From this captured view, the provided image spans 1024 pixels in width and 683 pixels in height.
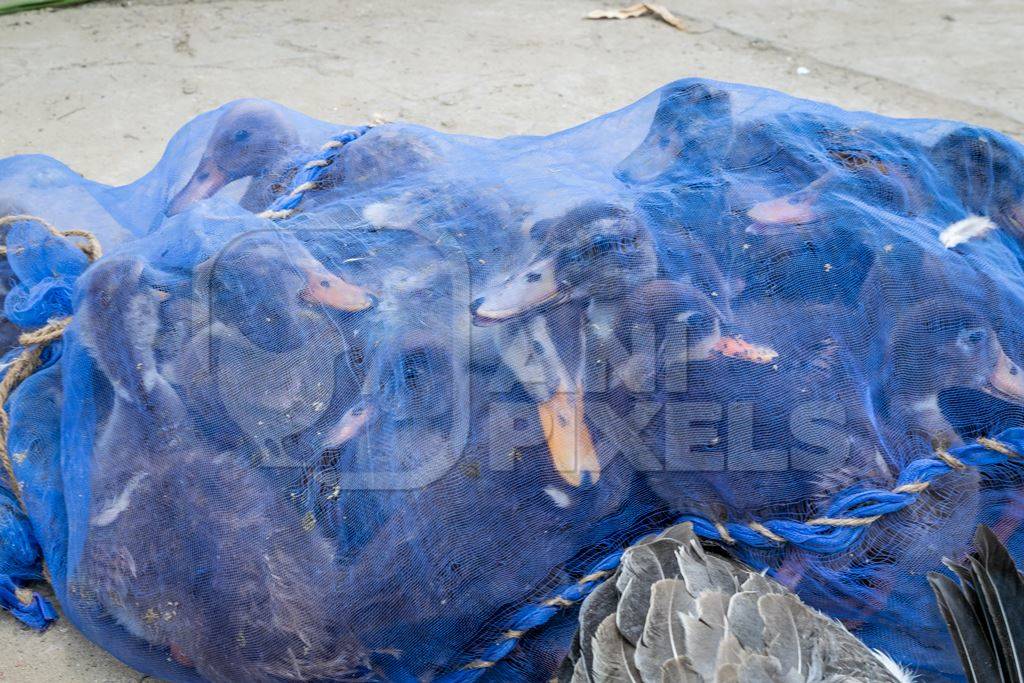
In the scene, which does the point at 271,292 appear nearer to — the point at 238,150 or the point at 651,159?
the point at 238,150

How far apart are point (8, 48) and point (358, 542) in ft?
13.2

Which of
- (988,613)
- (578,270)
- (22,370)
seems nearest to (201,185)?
(22,370)

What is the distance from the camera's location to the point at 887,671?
5.82 feet

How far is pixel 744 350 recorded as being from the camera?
1979 millimetres

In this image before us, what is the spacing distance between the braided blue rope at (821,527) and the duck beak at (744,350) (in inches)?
12.4

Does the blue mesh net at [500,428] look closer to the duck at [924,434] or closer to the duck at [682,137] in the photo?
the duck at [924,434]

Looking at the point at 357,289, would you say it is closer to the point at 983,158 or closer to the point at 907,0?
the point at 983,158

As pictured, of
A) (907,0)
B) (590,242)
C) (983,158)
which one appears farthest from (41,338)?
(907,0)

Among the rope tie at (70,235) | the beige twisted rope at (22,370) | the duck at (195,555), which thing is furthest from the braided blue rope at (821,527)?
the rope tie at (70,235)

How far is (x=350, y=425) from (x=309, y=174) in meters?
0.97

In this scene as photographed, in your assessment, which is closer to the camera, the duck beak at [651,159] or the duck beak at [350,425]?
the duck beak at [350,425]

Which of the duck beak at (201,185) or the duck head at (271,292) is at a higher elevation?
the duck head at (271,292)

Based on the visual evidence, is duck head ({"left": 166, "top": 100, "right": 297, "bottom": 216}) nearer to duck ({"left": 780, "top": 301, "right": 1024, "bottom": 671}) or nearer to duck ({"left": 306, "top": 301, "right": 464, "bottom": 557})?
duck ({"left": 306, "top": 301, "right": 464, "bottom": 557})

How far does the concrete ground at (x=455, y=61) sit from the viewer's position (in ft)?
13.8
